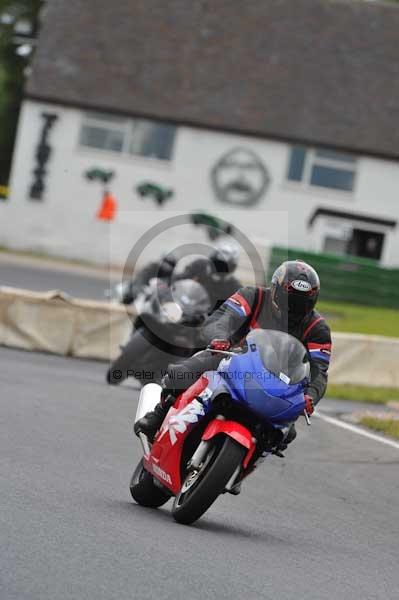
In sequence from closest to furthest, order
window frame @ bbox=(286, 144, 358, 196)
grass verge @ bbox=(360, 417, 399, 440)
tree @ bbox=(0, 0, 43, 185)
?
grass verge @ bbox=(360, 417, 399, 440)
window frame @ bbox=(286, 144, 358, 196)
tree @ bbox=(0, 0, 43, 185)

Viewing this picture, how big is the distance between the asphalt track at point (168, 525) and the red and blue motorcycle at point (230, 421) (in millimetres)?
265

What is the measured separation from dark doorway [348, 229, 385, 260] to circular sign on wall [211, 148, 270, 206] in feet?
10.8

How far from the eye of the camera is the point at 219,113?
43.0 meters

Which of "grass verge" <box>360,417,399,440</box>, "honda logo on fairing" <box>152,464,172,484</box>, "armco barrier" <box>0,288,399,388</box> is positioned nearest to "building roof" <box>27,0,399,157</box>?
"armco barrier" <box>0,288,399,388</box>

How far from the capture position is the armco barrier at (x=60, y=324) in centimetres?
1886

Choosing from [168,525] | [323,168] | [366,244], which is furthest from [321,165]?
[168,525]

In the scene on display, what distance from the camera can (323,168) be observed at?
4394cm

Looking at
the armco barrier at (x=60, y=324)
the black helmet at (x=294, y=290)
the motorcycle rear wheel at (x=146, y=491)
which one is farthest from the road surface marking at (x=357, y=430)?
the black helmet at (x=294, y=290)

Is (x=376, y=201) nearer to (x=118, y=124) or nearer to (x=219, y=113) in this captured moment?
(x=219, y=113)

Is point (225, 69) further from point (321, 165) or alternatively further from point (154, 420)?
point (154, 420)

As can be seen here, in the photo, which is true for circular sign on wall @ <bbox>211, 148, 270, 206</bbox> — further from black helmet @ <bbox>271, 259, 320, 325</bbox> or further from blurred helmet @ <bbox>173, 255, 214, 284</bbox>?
black helmet @ <bbox>271, 259, 320, 325</bbox>

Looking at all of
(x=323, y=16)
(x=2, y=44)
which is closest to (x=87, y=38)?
(x=323, y=16)

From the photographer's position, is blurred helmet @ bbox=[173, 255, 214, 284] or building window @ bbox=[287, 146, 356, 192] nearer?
blurred helmet @ bbox=[173, 255, 214, 284]

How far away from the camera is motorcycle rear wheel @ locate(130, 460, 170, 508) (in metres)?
8.27
